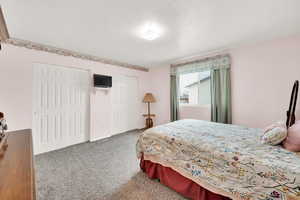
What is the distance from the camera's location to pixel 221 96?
124 inches

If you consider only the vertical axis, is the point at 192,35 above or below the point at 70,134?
above

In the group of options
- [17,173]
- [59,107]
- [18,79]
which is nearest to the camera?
[17,173]

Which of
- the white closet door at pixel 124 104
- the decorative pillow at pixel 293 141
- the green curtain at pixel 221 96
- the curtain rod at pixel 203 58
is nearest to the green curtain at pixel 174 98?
the curtain rod at pixel 203 58

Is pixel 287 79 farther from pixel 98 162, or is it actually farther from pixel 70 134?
pixel 70 134

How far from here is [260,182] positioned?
109cm

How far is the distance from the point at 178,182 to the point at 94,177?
123 centimetres

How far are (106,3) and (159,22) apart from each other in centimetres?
76

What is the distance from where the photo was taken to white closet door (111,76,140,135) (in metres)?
4.07

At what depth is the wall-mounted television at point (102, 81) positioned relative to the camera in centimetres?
342

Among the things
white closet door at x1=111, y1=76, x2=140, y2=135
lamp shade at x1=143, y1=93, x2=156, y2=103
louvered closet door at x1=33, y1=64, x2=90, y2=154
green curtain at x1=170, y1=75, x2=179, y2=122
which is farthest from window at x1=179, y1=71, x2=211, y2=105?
louvered closet door at x1=33, y1=64, x2=90, y2=154

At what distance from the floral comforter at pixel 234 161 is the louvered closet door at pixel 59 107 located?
87.0 inches

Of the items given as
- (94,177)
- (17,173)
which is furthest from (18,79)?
(17,173)

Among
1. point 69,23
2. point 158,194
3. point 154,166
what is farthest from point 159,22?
point 158,194

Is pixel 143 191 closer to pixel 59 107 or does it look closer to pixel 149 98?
pixel 59 107
